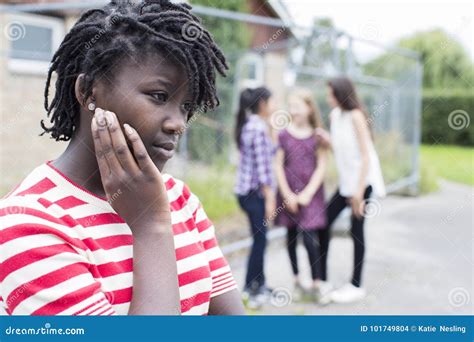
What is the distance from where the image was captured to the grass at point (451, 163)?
1259cm

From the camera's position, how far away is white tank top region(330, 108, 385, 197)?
477 cm

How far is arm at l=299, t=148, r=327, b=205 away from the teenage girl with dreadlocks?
11.9 ft

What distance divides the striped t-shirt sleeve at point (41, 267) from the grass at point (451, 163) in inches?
419

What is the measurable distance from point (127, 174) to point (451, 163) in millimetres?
15868

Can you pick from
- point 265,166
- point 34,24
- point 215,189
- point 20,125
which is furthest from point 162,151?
point 34,24

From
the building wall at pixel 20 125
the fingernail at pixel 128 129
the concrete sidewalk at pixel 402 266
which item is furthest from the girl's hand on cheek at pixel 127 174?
the building wall at pixel 20 125

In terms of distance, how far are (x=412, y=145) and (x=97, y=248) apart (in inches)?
387

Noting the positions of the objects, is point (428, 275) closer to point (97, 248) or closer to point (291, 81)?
point (291, 81)


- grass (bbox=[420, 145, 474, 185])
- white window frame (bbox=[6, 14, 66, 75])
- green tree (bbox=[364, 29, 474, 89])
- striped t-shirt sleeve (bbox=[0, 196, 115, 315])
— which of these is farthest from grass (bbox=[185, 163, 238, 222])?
green tree (bbox=[364, 29, 474, 89])

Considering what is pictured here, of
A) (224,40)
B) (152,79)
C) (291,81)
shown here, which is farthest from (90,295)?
(224,40)

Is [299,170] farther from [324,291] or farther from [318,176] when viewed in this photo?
[324,291]

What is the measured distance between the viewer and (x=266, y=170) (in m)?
4.67

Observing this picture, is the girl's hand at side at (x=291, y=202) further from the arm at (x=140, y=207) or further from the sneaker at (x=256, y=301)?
the arm at (x=140, y=207)

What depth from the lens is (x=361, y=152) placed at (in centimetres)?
468
